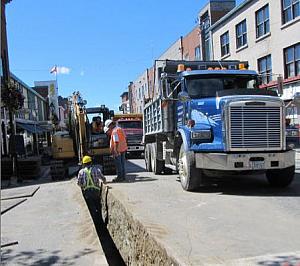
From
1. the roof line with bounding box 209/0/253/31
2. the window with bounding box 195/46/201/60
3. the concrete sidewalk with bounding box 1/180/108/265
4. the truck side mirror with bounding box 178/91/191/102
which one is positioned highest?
the roof line with bounding box 209/0/253/31

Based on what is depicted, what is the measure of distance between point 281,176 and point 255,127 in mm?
1545

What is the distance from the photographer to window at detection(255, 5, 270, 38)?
29734mm

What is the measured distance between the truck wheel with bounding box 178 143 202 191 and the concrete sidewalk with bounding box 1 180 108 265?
2.20m

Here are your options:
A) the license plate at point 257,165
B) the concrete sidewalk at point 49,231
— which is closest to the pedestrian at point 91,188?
the concrete sidewalk at point 49,231

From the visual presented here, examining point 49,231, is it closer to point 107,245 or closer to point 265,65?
point 107,245

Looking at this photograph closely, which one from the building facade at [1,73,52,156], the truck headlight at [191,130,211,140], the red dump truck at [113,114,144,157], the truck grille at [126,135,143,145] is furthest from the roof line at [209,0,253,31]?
the truck headlight at [191,130,211,140]

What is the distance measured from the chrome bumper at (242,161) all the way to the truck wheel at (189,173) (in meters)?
0.22

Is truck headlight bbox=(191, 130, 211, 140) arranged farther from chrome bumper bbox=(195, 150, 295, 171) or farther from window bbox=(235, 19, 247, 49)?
window bbox=(235, 19, 247, 49)

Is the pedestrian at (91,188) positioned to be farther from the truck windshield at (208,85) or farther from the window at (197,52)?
the window at (197,52)

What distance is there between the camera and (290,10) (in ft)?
88.7

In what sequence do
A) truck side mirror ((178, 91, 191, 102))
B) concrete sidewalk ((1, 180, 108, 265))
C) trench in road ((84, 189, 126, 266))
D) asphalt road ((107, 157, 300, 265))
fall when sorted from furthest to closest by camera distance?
1. truck side mirror ((178, 91, 191, 102))
2. trench in road ((84, 189, 126, 266))
3. concrete sidewalk ((1, 180, 108, 265))
4. asphalt road ((107, 157, 300, 265))

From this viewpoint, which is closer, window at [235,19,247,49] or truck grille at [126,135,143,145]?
truck grille at [126,135,143,145]

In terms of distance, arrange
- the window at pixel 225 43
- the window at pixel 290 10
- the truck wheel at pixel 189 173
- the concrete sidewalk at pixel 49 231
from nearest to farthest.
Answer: the concrete sidewalk at pixel 49 231
the truck wheel at pixel 189 173
the window at pixel 290 10
the window at pixel 225 43

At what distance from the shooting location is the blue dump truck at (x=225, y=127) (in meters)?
9.75
